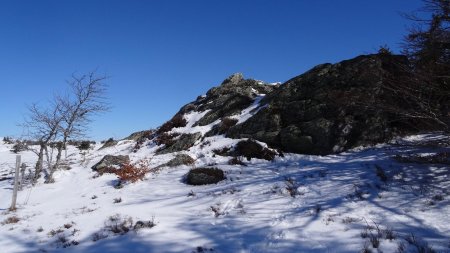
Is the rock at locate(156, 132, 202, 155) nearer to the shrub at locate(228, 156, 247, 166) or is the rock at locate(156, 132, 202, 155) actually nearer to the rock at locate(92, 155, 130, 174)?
the rock at locate(92, 155, 130, 174)

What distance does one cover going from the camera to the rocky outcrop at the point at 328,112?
48.1ft

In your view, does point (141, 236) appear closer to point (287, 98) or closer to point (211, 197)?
point (211, 197)

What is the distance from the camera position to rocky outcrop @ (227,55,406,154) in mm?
14664

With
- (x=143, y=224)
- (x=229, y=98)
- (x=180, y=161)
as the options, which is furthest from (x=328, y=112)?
(x=143, y=224)

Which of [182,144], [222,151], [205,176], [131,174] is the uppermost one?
[182,144]

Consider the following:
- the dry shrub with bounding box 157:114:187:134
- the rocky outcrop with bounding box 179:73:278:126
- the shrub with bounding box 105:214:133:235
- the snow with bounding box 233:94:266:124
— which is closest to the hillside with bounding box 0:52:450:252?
the shrub with bounding box 105:214:133:235

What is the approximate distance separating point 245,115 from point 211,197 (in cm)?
954

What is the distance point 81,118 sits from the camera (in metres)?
18.8

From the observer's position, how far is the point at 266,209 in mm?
9570

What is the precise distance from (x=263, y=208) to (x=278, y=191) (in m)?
1.34

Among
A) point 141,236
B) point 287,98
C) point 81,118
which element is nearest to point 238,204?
point 141,236

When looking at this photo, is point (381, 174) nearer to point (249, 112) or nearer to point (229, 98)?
point (249, 112)

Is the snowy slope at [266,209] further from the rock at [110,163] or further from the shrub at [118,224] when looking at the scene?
the rock at [110,163]

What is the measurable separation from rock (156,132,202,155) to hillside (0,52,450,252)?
0.27 feet
